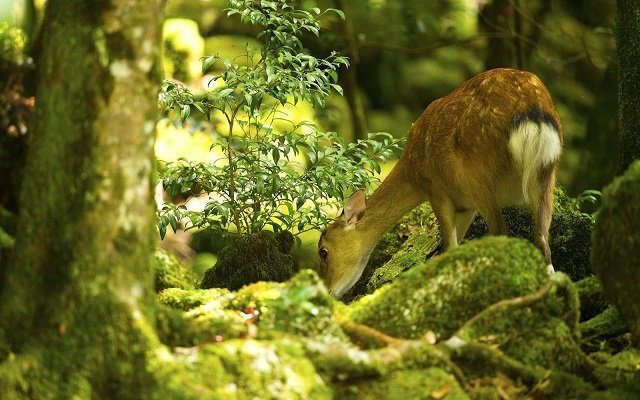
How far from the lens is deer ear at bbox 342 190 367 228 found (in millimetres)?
6629

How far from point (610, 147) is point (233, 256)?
6.17 m

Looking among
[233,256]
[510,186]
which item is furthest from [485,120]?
[233,256]

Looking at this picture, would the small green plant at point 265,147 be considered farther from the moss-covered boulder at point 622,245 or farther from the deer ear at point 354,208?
the moss-covered boulder at point 622,245

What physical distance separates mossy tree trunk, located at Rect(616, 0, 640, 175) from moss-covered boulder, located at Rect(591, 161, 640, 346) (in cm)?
175

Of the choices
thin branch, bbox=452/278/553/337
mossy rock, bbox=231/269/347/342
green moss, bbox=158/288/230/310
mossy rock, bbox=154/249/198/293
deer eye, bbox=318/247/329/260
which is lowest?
deer eye, bbox=318/247/329/260

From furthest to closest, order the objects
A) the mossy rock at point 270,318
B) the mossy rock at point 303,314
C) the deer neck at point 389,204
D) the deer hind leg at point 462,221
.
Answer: the deer neck at point 389,204
the deer hind leg at point 462,221
the mossy rock at point 303,314
the mossy rock at point 270,318

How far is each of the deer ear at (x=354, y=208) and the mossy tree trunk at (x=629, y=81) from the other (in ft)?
6.56

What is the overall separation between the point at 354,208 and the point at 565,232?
1.66 meters

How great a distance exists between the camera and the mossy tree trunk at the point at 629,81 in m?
5.45

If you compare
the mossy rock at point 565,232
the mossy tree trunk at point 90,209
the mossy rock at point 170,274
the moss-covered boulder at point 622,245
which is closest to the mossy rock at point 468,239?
the mossy rock at point 565,232

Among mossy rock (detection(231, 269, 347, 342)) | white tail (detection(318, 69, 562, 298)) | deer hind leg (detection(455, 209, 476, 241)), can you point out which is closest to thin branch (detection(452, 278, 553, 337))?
mossy rock (detection(231, 269, 347, 342))

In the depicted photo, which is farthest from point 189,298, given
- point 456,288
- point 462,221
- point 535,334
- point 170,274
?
point 462,221

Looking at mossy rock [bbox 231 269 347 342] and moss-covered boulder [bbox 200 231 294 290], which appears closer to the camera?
mossy rock [bbox 231 269 347 342]

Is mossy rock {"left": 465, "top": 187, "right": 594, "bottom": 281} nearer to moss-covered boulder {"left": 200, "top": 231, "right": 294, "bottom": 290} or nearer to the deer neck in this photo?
the deer neck
